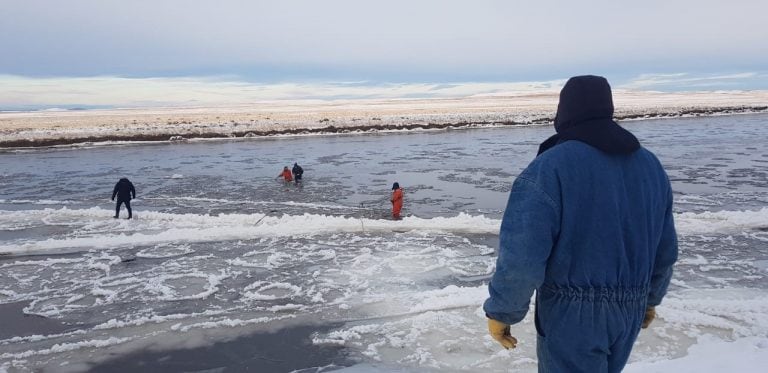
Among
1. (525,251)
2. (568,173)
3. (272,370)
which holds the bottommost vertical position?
(272,370)

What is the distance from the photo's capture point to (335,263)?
340 inches

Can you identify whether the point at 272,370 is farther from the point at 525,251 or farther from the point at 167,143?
the point at 167,143

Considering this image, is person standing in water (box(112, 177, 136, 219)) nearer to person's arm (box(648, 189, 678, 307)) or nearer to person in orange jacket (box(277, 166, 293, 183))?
person in orange jacket (box(277, 166, 293, 183))

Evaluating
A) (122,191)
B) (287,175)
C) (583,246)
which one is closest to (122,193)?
(122,191)

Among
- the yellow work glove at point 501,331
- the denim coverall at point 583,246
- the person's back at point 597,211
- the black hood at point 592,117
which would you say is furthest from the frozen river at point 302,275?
the black hood at point 592,117

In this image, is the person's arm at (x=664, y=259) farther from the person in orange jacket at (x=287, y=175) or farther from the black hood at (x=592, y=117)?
the person in orange jacket at (x=287, y=175)

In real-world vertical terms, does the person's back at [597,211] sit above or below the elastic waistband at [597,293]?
above

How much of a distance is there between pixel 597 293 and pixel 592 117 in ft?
2.29

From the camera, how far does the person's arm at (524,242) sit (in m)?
1.93

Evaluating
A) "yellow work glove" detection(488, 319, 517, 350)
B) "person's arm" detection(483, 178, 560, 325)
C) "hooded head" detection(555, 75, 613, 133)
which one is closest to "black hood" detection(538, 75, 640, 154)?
"hooded head" detection(555, 75, 613, 133)

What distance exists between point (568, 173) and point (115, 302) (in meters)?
7.04


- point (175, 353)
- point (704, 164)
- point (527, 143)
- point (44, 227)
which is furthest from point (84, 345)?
point (527, 143)

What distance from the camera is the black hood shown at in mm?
1944

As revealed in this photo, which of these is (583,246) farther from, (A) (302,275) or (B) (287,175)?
(B) (287,175)
